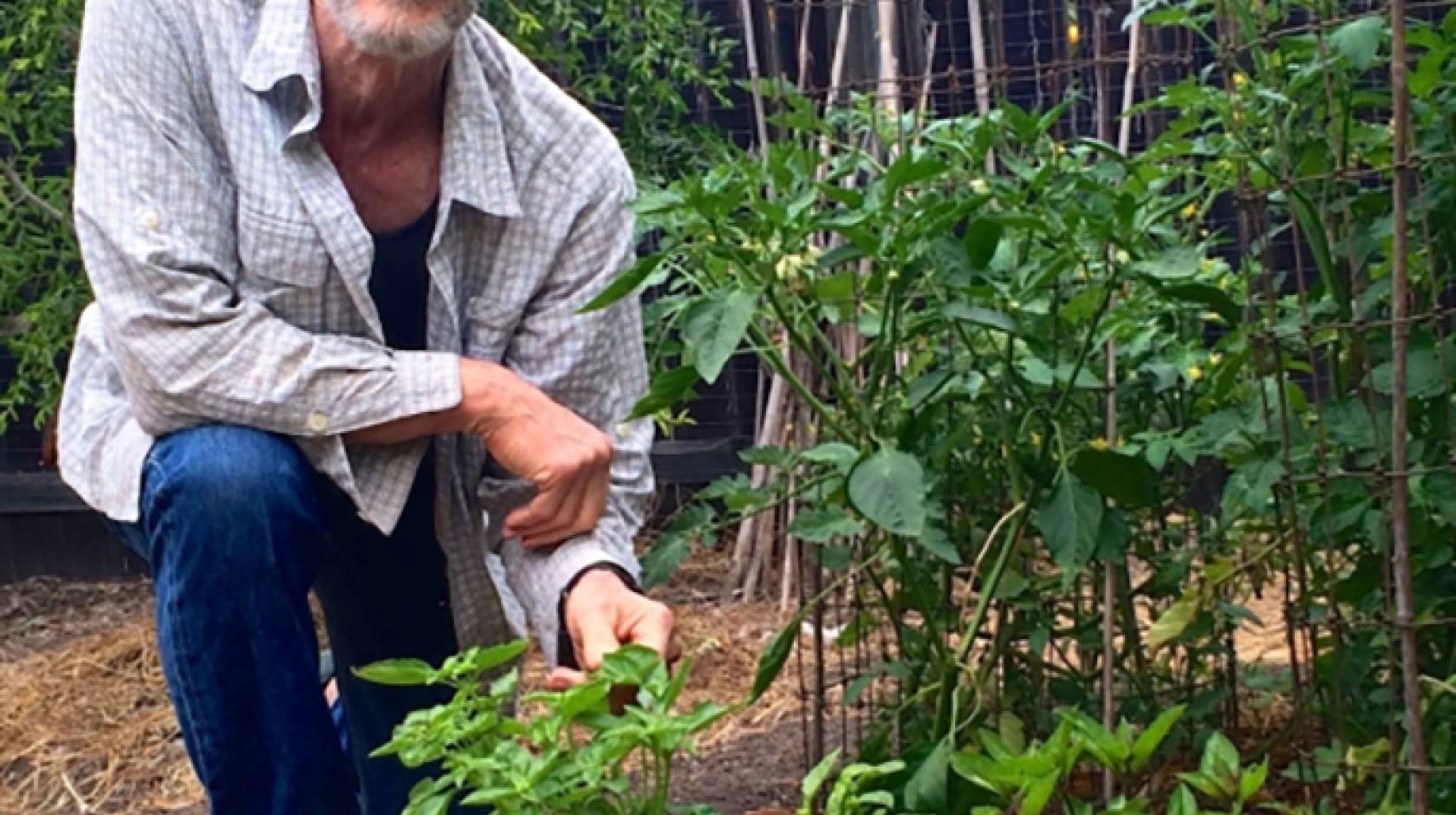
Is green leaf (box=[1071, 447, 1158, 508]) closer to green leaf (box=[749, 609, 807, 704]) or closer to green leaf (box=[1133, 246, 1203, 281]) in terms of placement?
green leaf (box=[1133, 246, 1203, 281])

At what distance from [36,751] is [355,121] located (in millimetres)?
1950

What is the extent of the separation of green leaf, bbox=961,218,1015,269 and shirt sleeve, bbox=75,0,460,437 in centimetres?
57

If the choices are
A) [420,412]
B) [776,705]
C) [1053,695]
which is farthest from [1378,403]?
[776,705]

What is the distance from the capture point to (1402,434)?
1741 millimetres

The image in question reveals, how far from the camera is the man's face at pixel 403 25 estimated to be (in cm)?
208

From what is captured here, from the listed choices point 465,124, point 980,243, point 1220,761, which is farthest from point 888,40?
point 1220,761

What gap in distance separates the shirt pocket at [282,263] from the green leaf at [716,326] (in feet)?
1.65

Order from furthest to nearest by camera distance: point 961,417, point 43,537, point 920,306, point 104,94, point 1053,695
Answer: point 43,537 < point 920,306 < point 1053,695 < point 961,417 < point 104,94

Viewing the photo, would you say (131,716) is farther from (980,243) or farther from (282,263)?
(980,243)

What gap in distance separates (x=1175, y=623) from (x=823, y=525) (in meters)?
0.52

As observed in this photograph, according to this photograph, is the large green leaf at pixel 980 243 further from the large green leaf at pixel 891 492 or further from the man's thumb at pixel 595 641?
the man's thumb at pixel 595 641

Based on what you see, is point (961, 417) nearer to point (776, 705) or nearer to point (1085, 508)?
point (1085, 508)

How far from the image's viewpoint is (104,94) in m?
2.08

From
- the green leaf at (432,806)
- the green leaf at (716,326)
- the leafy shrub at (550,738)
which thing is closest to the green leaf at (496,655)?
the leafy shrub at (550,738)
